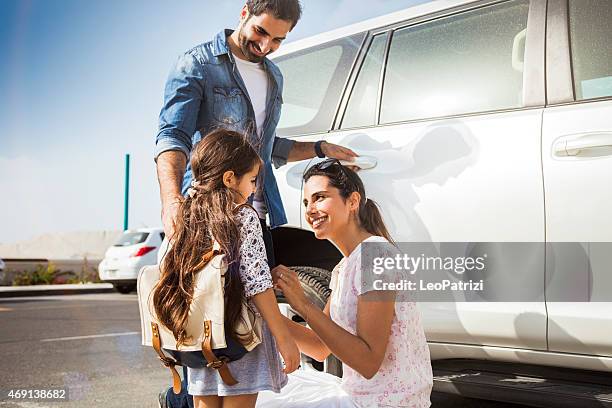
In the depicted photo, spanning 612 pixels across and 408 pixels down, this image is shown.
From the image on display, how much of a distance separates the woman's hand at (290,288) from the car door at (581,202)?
34.0 inches

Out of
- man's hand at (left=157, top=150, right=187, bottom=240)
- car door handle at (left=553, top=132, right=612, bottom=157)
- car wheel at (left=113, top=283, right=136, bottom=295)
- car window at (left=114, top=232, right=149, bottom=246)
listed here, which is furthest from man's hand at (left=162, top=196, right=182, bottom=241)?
car wheel at (left=113, top=283, right=136, bottom=295)

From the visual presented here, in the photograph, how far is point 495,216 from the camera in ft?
8.07

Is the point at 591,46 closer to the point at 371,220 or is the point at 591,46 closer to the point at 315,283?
the point at 371,220

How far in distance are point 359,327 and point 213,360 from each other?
0.42 metres

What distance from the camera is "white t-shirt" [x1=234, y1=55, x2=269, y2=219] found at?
262 centimetres

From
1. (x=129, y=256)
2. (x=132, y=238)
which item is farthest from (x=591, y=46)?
(x=132, y=238)

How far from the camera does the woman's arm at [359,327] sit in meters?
1.99

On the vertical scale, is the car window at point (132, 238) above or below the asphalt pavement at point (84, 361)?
above

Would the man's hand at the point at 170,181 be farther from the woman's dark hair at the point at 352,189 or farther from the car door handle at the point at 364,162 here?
the car door handle at the point at 364,162

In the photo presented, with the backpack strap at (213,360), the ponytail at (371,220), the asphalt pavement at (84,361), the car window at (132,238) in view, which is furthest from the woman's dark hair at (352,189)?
the car window at (132,238)

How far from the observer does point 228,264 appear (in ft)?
6.21

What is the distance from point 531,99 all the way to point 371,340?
3.59 feet

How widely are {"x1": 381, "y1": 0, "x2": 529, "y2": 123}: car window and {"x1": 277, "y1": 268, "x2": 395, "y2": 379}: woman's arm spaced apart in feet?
3.25

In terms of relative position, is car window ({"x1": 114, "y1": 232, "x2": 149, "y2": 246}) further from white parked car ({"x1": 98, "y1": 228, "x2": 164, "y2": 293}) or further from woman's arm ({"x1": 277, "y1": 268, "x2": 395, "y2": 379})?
woman's arm ({"x1": 277, "y1": 268, "x2": 395, "y2": 379})
